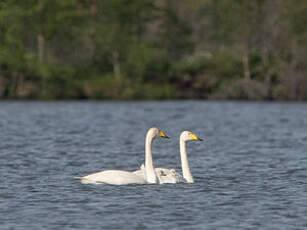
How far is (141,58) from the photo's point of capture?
8794 cm

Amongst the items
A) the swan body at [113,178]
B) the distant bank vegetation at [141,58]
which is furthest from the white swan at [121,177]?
the distant bank vegetation at [141,58]

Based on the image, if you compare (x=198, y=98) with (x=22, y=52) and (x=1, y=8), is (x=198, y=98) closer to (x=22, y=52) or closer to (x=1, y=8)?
(x=22, y=52)

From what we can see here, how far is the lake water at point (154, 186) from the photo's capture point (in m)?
16.3

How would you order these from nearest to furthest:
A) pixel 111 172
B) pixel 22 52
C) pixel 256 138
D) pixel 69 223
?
pixel 69 223 → pixel 111 172 → pixel 256 138 → pixel 22 52

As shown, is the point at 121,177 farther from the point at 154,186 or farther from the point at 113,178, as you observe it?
the point at 154,186

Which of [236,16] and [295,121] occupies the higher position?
[236,16]

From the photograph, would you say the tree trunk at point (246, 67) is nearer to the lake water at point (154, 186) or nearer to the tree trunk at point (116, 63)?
the tree trunk at point (116, 63)

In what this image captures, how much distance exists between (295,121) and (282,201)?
108ft

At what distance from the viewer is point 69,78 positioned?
282 feet

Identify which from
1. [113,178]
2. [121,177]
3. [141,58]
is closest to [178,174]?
[121,177]

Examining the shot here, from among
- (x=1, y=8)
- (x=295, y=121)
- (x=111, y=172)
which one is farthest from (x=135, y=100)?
(x=111, y=172)

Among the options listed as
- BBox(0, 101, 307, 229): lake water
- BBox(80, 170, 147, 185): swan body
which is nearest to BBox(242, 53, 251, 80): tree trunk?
BBox(0, 101, 307, 229): lake water

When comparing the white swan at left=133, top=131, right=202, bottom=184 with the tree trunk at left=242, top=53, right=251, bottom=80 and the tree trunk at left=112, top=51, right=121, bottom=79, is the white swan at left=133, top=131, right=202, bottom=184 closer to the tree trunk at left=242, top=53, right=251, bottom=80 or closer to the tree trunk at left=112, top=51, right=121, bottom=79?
the tree trunk at left=242, top=53, right=251, bottom=80

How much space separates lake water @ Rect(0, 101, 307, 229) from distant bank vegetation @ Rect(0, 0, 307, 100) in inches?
1195
